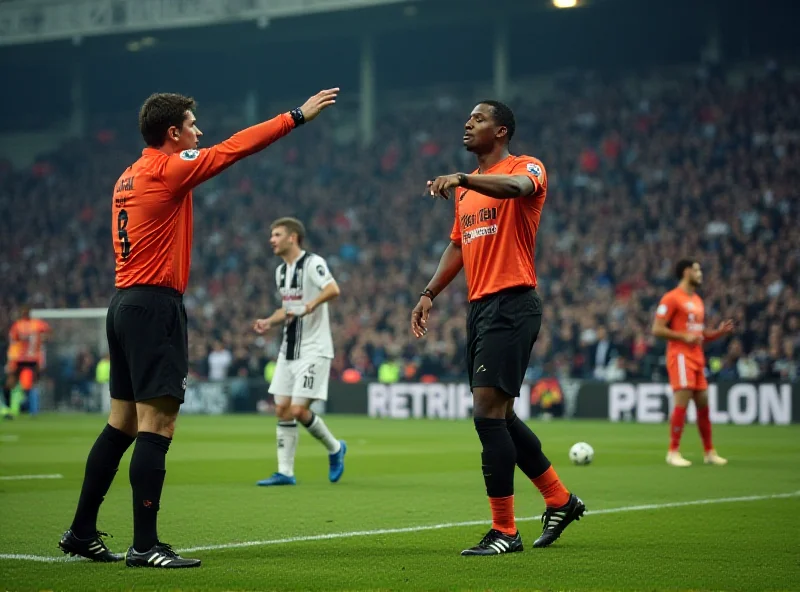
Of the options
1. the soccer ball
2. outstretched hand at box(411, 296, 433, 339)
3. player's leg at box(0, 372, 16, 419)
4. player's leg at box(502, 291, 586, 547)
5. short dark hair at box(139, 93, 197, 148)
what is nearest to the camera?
short dark hair at box(139, 93, 197, 148)

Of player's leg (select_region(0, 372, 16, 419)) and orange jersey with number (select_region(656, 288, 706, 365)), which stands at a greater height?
orange jersey with number (select_region(656, 288, 706, 365))

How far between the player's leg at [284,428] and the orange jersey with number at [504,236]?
469 cm

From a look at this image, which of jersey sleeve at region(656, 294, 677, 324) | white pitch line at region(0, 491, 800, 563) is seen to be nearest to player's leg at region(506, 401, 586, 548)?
white pitch line at region(0, 491, 800, 563)

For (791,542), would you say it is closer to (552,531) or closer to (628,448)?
(552,531)

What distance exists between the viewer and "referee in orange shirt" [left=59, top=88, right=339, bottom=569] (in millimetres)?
6410

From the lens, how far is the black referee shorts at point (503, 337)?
7023 mm

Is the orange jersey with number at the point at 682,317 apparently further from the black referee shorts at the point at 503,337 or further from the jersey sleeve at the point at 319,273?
the black referee shorts at the point at 503,337

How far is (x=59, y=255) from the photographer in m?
39.2

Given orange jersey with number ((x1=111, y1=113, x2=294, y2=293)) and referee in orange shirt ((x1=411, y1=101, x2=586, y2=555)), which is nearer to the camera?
orange jersey with number ((x1=111, y1=113, x2=294, y2=293))

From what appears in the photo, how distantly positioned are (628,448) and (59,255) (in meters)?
26.1

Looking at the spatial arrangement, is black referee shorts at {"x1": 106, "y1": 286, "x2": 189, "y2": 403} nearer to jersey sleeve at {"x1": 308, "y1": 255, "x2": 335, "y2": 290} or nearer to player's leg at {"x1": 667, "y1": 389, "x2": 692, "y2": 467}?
jersey sleeve at {"x1": 308, "y1": 255, "x2": 335, "y2": 290}

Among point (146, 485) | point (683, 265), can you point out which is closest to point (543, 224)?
point (683, 265)

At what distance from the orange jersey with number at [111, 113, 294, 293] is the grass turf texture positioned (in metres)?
1.48

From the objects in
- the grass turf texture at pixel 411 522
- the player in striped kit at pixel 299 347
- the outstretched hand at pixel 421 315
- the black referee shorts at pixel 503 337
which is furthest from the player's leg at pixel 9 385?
the black referee shorts at pixel 503 337
